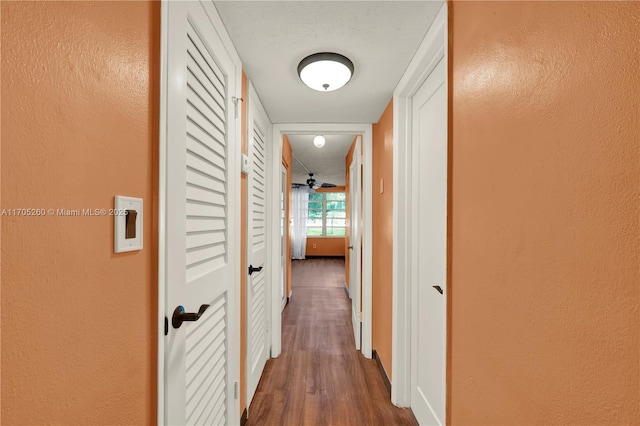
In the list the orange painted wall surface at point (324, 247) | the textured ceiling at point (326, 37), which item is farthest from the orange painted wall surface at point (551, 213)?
the orange painted wall surface at point (324, 247)

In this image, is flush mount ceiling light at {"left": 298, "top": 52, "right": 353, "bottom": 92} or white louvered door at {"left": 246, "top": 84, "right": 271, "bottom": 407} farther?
white louvered door at {"left": 246, "top": 84, "right": 271, "bottom": 407}

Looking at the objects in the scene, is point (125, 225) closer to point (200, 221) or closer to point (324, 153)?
point (200, 221)

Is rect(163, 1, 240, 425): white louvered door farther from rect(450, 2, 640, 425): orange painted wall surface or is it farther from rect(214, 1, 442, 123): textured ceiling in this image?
rect(450, 2, 640, 425): orange painted wall surface

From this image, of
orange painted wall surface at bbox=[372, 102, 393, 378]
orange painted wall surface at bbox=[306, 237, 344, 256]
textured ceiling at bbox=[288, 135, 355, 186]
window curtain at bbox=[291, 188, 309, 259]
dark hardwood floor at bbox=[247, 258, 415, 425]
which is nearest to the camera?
dark hardwood floor at bbox=[247, 258, 415, 425]

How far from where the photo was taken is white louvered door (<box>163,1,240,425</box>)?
88cm

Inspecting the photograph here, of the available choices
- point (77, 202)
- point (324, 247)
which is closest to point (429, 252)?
point (77, 202)

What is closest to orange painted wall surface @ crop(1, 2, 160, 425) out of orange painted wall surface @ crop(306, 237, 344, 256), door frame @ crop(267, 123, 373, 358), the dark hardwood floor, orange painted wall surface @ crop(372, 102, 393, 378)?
the dark hardwood floor

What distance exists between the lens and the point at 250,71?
5.62 feet

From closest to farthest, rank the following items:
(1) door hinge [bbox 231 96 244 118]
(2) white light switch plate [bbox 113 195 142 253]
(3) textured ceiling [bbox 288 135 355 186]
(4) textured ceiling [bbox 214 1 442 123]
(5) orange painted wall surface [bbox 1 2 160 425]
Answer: (5) orange painted wall surface [bbox 1 2 160 425], (2) white light switch plate [bbox 113 195 142 253], (4) textured ceiling [bbox 214 1 442 123], (1) door hinge [bbox 231 96 244 118], (3) textured ceiling [bbox 288 135 355 186]

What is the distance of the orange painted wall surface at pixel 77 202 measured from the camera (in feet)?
1.49

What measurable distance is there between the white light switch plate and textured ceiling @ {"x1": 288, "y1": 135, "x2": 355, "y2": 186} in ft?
10.7

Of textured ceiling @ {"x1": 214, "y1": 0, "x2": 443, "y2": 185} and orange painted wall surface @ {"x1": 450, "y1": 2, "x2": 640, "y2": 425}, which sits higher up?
textured ceiling @ {"x1": 214, "y1": 0, "x2": 443, "y2": 185}

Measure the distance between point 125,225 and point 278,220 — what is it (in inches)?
78.2

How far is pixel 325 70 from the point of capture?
5.13 ft
